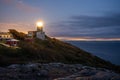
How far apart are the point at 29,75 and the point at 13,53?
16.2m

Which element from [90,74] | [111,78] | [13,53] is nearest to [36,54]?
[13,53]

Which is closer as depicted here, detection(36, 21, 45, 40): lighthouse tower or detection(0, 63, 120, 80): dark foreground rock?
detection(0, 63, 120, 80): dark foreground rock

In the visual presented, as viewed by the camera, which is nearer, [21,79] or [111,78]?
[111,78]

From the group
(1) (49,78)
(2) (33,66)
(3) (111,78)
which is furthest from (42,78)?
(3) (111,78)

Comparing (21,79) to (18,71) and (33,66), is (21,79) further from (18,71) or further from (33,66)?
(33,66)

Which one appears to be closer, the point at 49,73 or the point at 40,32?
the point at 49,73

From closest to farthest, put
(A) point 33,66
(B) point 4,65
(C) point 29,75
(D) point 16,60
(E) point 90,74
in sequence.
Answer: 1. (E) point 90,74
2. (C) point 29,75
3. (A) point 33,66
4. (B) point 4,65
5. (D) point 16,60

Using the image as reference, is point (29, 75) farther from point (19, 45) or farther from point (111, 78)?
point (19, 45)

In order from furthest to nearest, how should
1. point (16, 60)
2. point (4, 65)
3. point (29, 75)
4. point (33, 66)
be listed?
point (16, 60) → point (4, 65) → point (33, 66) → point (29, 75)

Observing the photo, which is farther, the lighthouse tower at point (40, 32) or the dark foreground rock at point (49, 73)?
the lighthouse tower at point (40, 32)

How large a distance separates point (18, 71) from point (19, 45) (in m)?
26.0

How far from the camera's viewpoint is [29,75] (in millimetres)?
28328

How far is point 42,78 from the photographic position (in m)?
27.3

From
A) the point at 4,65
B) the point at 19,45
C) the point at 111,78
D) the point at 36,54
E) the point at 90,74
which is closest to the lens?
the point at 111,78
